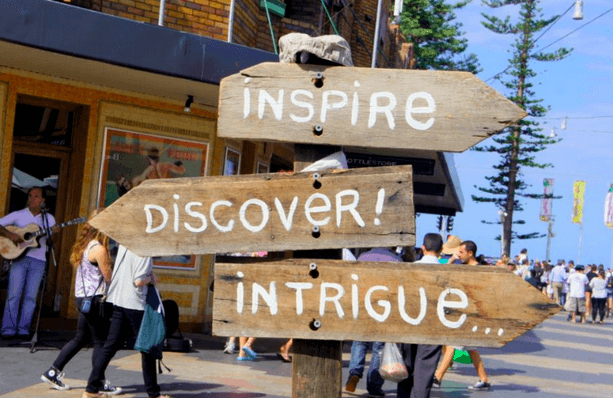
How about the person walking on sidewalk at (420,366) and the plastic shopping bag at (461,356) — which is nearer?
the person walking on sidewalk at (420,366)

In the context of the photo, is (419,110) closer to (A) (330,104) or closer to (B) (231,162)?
(A) (330,104)

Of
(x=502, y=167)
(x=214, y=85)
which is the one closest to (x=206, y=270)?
(x=214, y=85)

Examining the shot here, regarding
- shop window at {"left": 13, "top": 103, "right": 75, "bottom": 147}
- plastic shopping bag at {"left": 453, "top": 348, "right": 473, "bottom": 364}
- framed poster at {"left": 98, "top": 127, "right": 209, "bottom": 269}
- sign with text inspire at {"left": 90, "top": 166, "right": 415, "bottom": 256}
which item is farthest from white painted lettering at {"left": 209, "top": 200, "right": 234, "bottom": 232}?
shop window at {"left": 13, "top": 103, "right": 75, "bottom": 147}

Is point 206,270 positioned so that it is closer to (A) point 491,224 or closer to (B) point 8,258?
(B) point 8,258

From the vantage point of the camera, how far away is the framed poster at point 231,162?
15.2 m

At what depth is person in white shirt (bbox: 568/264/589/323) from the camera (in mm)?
30281

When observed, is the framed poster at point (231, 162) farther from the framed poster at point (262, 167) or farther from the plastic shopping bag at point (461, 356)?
the plastic shopping bag at point (461, 356)

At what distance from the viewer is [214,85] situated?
40.3 feet

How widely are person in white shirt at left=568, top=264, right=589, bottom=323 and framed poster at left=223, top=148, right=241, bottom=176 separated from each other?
1684cm

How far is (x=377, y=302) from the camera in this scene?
3.60m

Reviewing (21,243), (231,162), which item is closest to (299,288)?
(21,243)

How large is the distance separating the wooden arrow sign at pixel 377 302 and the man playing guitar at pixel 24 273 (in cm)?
867

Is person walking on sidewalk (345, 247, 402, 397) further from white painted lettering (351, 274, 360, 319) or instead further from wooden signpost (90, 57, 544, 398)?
white painted lettering (351, 274, 360, 319)

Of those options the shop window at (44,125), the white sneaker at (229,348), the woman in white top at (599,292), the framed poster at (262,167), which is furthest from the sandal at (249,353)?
the woman in white top at (599,292)
